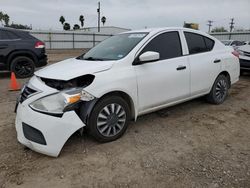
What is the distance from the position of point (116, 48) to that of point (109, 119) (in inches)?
50.6

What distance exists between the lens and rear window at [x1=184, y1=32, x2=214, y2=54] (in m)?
4.41

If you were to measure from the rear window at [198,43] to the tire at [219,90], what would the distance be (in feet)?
2.31

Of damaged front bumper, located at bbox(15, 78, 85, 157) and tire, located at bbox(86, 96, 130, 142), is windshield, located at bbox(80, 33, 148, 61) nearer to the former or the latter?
tire, located at bbox(86, 96, 130, 142)

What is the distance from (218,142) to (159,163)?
1106mm

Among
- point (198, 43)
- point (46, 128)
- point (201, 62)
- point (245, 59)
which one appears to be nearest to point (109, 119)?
point (46, 128)

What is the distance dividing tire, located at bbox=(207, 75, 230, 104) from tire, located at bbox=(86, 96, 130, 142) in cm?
230

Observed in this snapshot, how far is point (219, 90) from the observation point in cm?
504

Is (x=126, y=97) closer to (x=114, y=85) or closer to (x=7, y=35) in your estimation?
(x=114, y=85)

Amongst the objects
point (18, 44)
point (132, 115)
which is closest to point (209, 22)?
point (18, 44)

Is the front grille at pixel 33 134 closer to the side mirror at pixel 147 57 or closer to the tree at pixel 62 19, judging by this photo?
the side mirror at pixel 147 57

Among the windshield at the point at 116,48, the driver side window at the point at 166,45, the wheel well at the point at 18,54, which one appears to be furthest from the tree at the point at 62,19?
the driver side window at the point at 166,45

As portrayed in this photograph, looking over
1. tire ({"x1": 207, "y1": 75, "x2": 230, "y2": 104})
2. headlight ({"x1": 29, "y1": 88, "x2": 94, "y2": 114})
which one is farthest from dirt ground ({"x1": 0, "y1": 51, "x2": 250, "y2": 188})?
tire ({"x1": 207, "y1": 75, "x2": 230, "y2": 104})

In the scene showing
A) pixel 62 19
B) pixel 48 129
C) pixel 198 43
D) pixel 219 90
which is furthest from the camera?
pixel 62 19

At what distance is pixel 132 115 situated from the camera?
143 inches
